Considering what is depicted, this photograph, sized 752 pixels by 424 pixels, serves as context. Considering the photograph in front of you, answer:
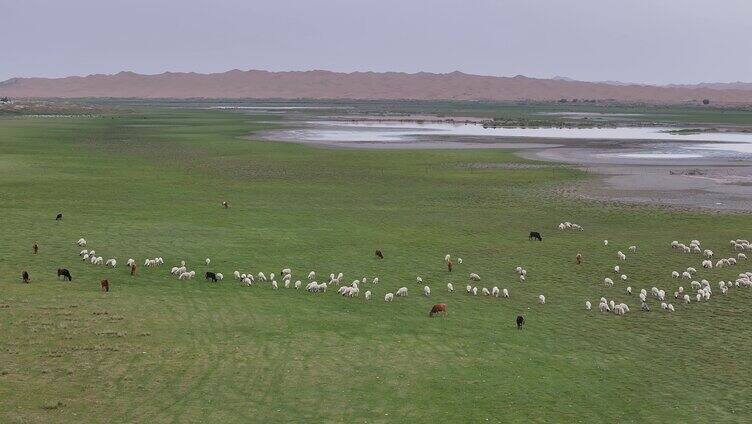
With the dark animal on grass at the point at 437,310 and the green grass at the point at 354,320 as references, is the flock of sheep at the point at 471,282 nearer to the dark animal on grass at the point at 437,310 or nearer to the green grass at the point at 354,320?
the green grass at the point at 354,320

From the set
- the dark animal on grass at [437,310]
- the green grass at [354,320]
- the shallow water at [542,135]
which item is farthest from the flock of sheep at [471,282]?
the shallow water at [542,135]

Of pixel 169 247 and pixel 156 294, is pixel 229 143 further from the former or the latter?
pixel 156 294

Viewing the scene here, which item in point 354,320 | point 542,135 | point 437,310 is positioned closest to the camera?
point 354,320

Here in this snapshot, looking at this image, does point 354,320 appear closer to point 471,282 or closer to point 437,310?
point 437,310

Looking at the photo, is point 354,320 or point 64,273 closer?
point 354,320

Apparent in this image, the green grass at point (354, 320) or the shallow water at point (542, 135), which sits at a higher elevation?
the shallow water at point (542, 135)

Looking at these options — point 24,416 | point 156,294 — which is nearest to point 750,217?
point 156,294

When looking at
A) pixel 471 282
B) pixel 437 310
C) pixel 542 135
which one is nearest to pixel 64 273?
pixel 437 310

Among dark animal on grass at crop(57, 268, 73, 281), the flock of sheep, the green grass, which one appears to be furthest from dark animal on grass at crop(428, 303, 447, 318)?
dark animal on grass at crop(57, 268, 73, 281)

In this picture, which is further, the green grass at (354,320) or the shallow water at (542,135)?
the shallow water at (542,135)
